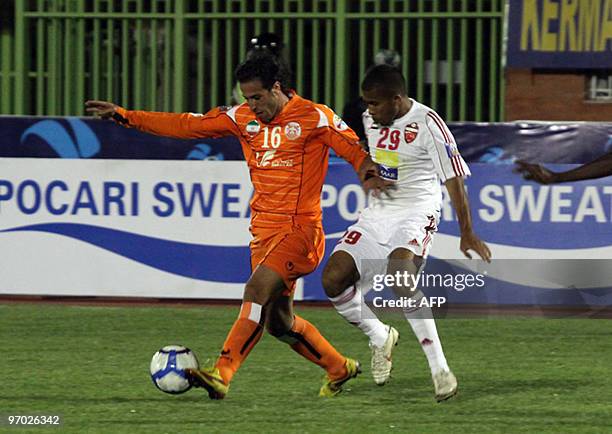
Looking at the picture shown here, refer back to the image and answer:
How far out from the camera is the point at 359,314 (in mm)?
8375

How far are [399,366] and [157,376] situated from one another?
232 centimetres

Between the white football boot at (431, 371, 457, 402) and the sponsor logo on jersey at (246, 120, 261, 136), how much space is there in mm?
1554

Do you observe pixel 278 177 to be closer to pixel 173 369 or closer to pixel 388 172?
pixel 388 172

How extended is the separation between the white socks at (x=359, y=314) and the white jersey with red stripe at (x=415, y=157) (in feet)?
1.59

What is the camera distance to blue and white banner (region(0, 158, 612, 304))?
1203 cm

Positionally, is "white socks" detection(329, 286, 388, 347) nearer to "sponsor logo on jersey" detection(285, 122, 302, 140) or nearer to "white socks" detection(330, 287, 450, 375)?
"white socks" detection(330, 287, 450, 375)

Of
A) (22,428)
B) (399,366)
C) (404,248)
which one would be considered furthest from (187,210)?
(22,428)

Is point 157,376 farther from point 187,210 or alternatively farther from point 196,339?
point 187,210

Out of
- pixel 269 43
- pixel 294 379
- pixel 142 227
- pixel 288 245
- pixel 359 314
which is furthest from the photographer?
pixel 269 43

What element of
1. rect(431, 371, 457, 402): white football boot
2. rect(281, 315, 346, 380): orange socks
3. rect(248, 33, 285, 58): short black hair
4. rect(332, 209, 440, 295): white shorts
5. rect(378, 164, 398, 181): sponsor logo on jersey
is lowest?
rect(431, 371, 457, 402): white football boot

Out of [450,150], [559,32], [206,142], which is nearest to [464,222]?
[450,150]

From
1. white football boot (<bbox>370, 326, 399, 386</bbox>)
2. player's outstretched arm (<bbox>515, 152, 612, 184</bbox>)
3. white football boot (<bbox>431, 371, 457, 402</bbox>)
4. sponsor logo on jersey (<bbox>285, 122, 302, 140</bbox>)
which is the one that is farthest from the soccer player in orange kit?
player's outstretched arm (<bbox>515, 152, 612, 184</bbox>)

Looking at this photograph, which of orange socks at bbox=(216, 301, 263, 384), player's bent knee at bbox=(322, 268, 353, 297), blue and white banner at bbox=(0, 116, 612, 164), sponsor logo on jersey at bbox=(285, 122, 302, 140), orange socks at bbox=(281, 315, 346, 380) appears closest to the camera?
orange socks at bbox=(216, 301, 263, 384)

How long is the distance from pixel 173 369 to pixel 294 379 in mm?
1480
